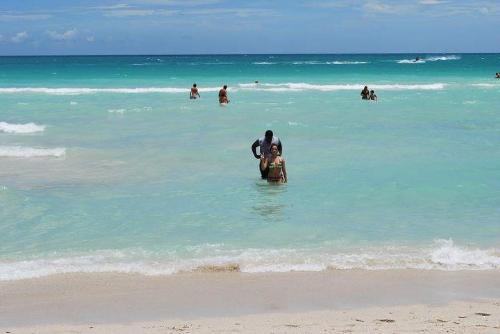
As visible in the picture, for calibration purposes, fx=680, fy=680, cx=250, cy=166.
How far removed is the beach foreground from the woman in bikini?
4613 millimetres

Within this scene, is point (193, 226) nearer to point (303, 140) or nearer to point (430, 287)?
point (430, 287)

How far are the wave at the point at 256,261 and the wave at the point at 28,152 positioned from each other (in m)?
7.73

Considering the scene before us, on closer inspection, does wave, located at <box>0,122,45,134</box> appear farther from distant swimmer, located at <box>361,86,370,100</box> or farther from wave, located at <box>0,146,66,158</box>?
distant swimmer, located at <box>361,86,370,100</box>

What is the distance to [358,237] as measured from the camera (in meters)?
8.68

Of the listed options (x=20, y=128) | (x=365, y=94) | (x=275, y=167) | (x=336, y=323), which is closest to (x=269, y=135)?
(x=275, y=167)

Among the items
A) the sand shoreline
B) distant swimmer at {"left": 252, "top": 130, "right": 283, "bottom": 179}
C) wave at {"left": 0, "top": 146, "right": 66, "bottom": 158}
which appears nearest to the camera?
the sand shoreline

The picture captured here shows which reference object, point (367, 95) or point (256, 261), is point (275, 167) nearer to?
point (256, 261)

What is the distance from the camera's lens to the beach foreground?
5.73 metres

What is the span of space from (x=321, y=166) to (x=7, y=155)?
6970mm

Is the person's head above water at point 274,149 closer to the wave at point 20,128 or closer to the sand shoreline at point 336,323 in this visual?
the sand shoreline at point 336,323

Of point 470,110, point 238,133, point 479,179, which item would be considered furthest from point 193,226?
point 470,110

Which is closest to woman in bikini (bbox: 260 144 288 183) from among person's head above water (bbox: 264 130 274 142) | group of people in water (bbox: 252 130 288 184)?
group of people in water (bbox: 252 130 288 184)

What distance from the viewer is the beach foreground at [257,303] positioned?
5.73 meters

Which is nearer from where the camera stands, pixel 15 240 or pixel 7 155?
pixel 15 240
